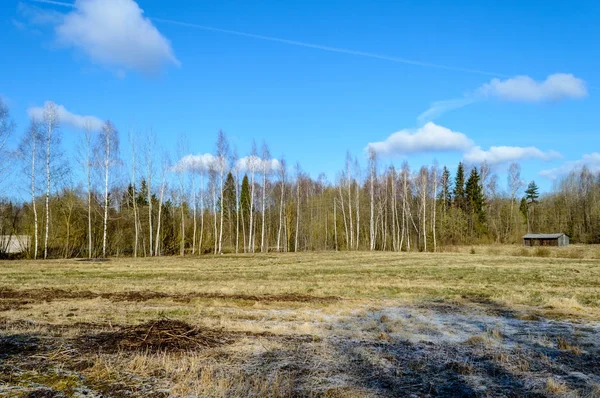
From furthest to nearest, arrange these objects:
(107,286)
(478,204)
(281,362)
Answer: (478,204) < (107,286) < (281,362)

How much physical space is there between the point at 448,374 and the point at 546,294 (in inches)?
410

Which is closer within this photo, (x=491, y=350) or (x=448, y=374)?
(x=448, y=374)

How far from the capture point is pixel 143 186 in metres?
51.1

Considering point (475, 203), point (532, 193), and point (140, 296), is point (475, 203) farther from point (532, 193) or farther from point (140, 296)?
point (140, 296)

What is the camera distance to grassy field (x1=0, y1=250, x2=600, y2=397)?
5.48 meters

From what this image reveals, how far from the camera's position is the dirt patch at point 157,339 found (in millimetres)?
7070

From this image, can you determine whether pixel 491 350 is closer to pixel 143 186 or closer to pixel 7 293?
pixel 7 293

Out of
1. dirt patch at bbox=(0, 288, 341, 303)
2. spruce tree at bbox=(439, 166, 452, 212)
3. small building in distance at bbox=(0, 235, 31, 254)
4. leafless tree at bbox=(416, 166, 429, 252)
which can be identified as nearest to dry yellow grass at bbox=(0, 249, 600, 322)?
dirt patch at bbox=(0, 288, 341, 303)

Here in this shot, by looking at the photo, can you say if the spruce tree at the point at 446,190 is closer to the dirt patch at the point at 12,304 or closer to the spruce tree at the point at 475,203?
the spruce tree at the point at 475,203

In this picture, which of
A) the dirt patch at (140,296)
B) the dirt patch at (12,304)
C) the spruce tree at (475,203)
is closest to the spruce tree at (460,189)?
the spruce tree at (475,203)

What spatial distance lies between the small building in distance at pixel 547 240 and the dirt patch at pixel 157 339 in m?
70.0

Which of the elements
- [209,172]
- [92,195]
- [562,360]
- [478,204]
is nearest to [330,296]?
[562,360]

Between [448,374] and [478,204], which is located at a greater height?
[478,204]

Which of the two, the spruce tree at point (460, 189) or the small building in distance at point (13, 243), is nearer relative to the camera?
the small building in distance at point (13, 243)
